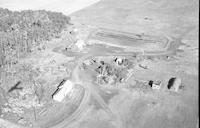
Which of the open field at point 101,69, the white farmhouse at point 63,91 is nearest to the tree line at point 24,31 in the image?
the open field at point 101,69

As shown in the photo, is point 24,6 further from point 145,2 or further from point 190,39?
point 190,39

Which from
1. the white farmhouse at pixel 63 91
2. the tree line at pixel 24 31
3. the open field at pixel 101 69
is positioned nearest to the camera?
the open field at pixel 101 69

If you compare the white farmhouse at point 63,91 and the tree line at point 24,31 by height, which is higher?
the tree line at point 24,31

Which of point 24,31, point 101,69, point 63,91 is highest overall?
point 24,31

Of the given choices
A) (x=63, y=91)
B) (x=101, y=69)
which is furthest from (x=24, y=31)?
(x=63, y=91)

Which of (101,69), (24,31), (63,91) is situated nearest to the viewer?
(63,91)

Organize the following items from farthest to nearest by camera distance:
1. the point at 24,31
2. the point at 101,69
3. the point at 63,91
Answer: the point at 24,31, the point at 101,69, the point at 63,91

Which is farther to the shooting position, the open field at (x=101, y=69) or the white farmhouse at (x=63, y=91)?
the white farmhouse at (x=63, y=91)

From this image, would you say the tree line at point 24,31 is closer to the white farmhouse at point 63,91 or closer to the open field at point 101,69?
the open field at point 101,69

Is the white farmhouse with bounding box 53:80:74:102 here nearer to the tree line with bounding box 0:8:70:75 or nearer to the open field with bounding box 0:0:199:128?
the open field with bounding box 0:0:199:128

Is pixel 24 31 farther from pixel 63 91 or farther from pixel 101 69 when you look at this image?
pixel 63 91

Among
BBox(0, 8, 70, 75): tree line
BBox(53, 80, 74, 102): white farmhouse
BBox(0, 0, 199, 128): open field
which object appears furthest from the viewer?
BBox(0, 8, 70, 75): tree line

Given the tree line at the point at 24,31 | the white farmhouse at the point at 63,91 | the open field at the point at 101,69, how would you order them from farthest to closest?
the tree line at the point at 24,31
the white farmhouse at the point at 63,91
the open field at the point at 101,69


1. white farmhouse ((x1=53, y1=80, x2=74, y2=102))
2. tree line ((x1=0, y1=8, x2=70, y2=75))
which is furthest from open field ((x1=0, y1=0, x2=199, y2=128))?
white farmhouse ((x1=53, y1=80, x2=74, y2=102))
